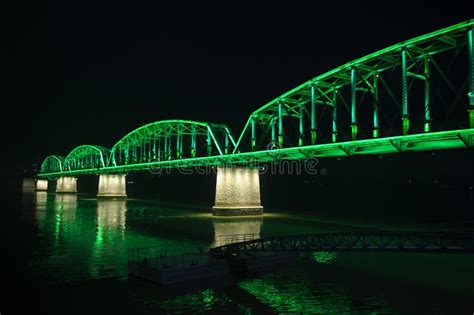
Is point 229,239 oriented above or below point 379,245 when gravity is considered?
below

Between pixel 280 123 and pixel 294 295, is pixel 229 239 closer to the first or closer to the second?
pixel 294 295

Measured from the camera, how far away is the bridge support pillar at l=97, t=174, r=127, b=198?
117 m

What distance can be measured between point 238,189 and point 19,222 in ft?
87.2

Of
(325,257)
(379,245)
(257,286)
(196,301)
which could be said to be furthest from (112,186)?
(196,301)

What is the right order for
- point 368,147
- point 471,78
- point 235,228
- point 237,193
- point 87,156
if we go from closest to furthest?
point 471,78 → point 368,147 → point 235,228 → point 237,193 → point 87,156

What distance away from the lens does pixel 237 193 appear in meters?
61.1

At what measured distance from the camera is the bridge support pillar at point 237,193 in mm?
60312

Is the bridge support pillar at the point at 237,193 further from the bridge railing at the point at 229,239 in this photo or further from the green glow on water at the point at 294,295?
the green glow on water at the point at 294,295

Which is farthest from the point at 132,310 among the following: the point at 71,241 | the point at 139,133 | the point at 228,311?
the point at 139,133

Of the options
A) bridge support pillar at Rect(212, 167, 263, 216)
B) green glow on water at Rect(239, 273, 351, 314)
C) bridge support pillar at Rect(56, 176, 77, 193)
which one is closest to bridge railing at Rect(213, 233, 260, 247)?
green glow on water at Rect(239, 273, 351, 314)

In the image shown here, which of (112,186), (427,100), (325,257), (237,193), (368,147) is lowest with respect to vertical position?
(325,257)

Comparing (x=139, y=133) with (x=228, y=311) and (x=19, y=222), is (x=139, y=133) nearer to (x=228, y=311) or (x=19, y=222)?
(x=19, y=222)

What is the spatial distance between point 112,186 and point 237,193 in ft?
219

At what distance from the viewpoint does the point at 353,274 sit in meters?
23.8
